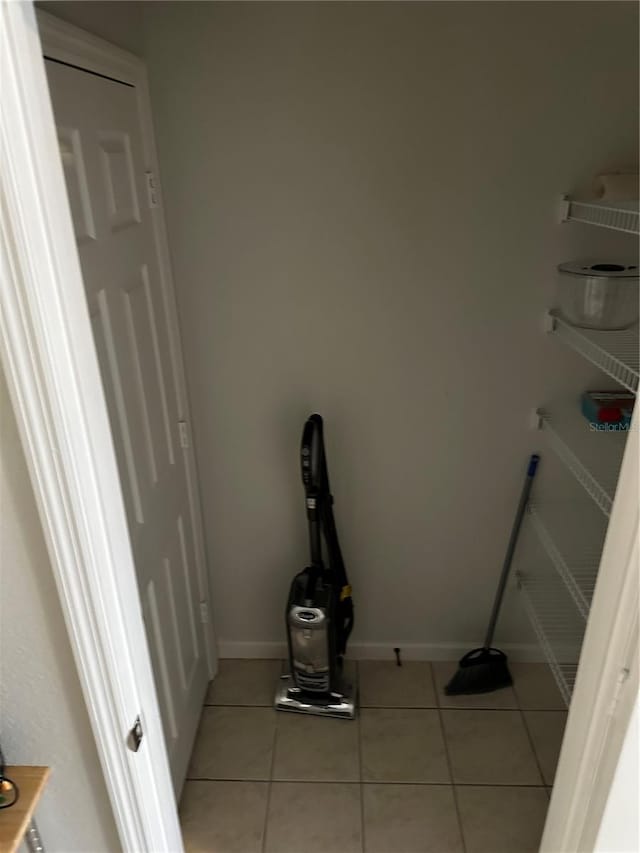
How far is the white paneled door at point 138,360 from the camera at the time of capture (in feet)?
4.24

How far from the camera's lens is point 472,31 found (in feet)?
5.38

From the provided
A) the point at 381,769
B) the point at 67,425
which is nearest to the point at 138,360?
the point at 67,425

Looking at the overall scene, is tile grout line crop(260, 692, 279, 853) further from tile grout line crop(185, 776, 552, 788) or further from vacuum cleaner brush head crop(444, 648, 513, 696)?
vacuum cleaner brush head crop(444, 648, 513, 696)

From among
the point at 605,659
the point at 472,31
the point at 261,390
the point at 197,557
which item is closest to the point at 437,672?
the point at 197,557

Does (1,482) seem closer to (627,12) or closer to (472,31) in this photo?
(472,31)

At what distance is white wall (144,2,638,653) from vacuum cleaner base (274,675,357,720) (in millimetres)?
432

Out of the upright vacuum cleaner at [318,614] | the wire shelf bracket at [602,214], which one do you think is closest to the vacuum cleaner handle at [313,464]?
the upright vacuum cleaner at [318,614]

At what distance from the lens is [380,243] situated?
1854mm

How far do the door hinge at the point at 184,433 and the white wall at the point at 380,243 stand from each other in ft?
0.28

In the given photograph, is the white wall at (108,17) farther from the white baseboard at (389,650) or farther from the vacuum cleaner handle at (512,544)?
the white baseboard at (389,650)

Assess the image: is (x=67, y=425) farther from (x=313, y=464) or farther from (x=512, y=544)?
(x=512, y=544)

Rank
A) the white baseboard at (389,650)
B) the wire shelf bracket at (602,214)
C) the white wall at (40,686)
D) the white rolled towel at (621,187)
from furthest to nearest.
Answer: the white baseboard at (389,650) < the white rolled towel at (621,187) < the wire shelf bracket at (602,214) < the white wall at (40,686)

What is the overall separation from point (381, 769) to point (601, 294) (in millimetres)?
1621

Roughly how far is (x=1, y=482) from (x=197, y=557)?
132 centimetres
